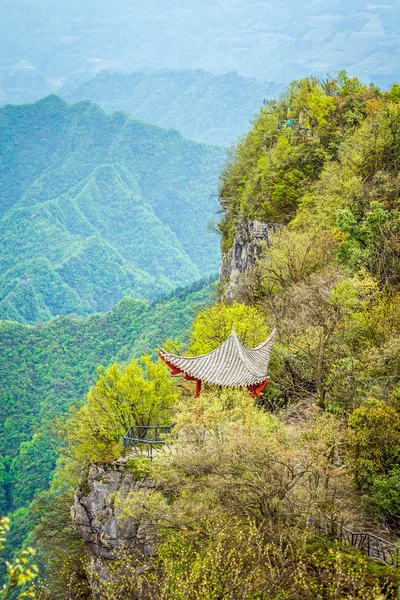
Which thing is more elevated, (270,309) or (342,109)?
(342,109)

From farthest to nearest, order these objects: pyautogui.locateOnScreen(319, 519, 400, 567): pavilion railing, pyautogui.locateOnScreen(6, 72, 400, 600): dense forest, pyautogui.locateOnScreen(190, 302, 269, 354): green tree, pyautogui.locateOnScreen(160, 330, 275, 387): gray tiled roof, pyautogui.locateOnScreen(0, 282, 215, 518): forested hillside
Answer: pyautogui.locateOnScreen(0, 282, 215, 518): forested hillside, pyautogui.locateOnScreen(190, 302, 269, 354): green tree, pyautogui.locateOnScreen(160, 330, 275, 387): gray tiled roof, pyautogui.locateOnScreen(319, 519, 400, 567): pavilion railing, pyautogui.locateOnScreen(6, 72, 400, 600): dense forest

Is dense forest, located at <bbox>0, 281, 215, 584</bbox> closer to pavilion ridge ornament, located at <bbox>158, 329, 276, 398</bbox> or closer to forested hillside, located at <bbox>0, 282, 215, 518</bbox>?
forested hillside, located at <bbox>0, 282, 215, 518</bbox>

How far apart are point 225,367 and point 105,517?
25.2 feet

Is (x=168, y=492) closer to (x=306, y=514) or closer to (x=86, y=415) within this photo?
(x=306, y=514)

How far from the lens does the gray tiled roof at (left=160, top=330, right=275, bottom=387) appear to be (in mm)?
23906

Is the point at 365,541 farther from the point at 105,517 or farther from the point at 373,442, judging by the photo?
the point at 105,517

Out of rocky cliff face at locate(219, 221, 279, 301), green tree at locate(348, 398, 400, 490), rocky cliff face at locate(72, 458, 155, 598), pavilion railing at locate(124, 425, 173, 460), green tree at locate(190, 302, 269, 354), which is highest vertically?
rocky cliff face at locate(219, 221, 279, 301)

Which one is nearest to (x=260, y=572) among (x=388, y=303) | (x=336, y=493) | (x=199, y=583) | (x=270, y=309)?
(x=199, y=583)

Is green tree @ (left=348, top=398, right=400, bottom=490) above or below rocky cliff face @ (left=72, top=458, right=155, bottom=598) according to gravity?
above

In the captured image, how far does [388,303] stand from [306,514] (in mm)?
13113

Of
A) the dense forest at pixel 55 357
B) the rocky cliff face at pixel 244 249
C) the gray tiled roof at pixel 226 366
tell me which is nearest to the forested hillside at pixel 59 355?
the dense forest at pixel 55 357

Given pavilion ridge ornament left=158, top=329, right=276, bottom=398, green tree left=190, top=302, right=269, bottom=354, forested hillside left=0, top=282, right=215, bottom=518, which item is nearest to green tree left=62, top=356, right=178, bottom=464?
green tree left=190, top=302, right=269, bottom=354

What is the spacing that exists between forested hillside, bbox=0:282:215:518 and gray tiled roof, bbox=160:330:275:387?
67.8m

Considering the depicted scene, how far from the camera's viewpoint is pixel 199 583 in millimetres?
14805
